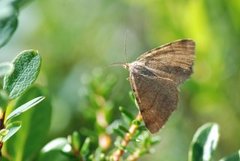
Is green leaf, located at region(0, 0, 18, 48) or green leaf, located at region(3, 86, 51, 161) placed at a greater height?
green leaf, located at region(0, 0, 18, 48)

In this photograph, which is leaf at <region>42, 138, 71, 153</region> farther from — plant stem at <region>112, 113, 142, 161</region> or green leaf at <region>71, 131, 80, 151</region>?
plant stem at <region>112, 113, 142, 161</region>

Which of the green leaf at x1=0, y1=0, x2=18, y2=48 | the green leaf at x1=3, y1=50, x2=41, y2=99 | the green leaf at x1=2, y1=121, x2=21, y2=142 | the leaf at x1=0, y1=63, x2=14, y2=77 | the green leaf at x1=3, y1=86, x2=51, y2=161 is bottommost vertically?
the green leaf at x1=3, y1=86, x2=51, y2=161

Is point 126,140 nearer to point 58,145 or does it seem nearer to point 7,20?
point 58,145

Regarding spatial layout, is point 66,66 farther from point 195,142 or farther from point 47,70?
point 195,142

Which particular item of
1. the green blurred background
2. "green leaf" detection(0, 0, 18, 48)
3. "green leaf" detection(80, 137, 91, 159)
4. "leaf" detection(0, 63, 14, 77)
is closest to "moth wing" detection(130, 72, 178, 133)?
"green leaf" detection(80, 137, 91, 159)

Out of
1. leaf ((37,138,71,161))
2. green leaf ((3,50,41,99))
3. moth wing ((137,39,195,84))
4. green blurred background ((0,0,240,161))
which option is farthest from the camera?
green blurred background ((0,0,240,161))

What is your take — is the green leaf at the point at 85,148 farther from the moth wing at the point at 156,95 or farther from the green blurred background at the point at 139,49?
the green blurred background at the point at 139,49
